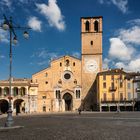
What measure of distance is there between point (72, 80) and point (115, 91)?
10.8m

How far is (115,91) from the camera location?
234ft

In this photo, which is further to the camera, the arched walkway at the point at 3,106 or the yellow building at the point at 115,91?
the arched walkway at the point at 3,106

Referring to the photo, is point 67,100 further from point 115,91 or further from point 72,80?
point 115,91

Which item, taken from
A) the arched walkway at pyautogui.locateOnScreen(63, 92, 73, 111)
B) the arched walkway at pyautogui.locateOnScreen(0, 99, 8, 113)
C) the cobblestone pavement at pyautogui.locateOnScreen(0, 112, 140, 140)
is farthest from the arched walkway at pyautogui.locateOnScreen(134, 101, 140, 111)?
the cobblestone pavement at pyautogui.locateOnScreen(0, 112, 140, 140)

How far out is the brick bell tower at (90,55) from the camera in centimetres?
7444

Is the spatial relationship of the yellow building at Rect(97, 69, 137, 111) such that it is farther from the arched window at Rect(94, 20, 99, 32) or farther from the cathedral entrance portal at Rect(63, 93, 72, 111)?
the arched window at Rect(94, 20, 99, 32)

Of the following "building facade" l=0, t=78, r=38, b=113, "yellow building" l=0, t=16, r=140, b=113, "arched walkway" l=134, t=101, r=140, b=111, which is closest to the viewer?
"arched walkway" l=134, t=101, r=140, b=111

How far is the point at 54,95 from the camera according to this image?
248 ft

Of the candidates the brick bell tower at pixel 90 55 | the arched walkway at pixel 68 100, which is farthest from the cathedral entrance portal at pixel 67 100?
the brick bell tower at pixel 90 55

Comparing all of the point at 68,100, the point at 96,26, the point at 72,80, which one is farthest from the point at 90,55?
the point at 68,100

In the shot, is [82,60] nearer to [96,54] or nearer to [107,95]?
[96,54]

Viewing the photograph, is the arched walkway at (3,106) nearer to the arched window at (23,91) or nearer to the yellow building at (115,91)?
the arched window at (23,91)

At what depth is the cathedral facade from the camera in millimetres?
74500

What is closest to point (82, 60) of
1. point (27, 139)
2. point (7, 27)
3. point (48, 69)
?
point (48, 69)
